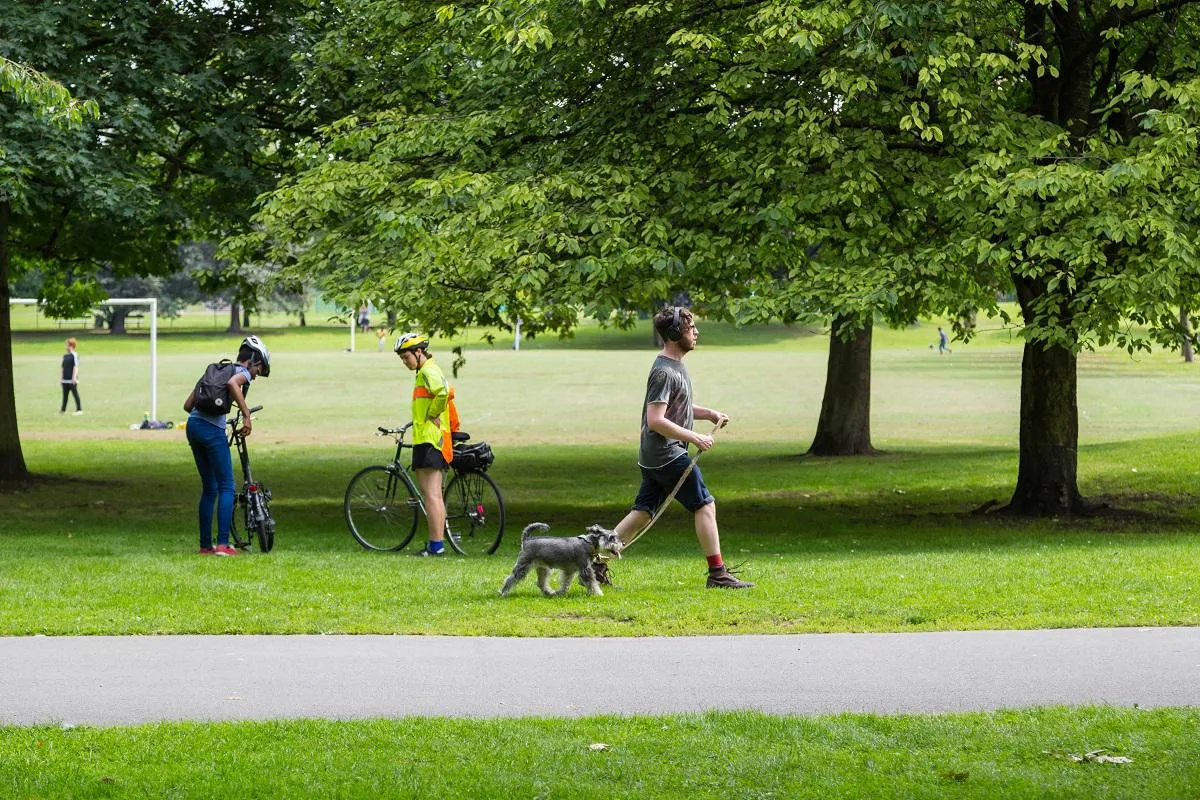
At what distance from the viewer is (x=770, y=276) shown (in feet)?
47.6

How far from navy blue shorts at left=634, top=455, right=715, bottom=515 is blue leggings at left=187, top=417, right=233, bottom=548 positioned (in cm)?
370

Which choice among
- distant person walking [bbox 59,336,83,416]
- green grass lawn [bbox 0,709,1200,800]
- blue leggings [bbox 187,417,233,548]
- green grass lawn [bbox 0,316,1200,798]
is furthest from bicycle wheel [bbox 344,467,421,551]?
distant person walking [bbox 59,336,83,416]

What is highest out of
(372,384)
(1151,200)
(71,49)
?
(71,49)

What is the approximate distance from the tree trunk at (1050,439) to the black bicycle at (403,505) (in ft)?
19.6

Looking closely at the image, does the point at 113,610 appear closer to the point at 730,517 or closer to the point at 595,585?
the point at 595,585

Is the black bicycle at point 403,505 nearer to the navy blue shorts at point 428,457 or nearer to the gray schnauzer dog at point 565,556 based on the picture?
the navy blue shorts at point 428,457

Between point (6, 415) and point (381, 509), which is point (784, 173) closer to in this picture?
point (381, 509)

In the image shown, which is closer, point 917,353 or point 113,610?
point 113,610

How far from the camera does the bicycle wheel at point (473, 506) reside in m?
13.1

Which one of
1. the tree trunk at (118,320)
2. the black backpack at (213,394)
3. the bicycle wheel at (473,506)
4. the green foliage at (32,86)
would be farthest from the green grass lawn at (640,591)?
the tree trunk at (118,320)

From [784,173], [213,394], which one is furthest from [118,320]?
[213,394]

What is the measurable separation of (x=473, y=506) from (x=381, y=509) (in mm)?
759

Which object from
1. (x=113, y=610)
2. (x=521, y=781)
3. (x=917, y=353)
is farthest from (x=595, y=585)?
(x=917, y=353)

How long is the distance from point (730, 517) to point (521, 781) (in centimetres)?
A: 1192
